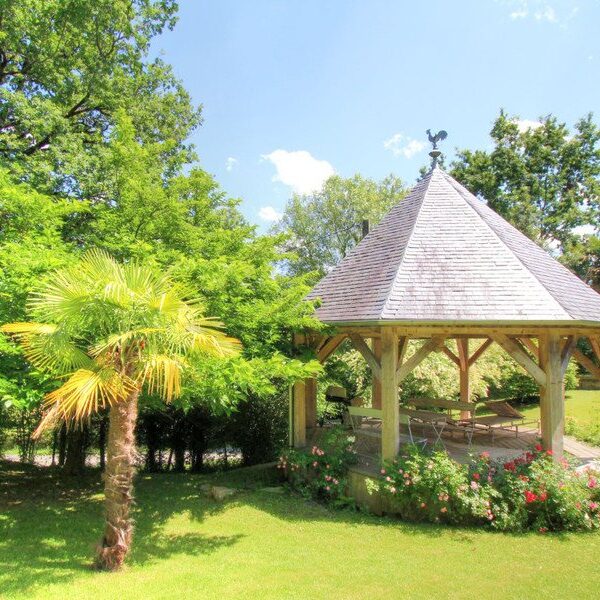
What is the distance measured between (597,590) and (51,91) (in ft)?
51.7

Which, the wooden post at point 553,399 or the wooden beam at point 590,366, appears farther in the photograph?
the wooden beam at point 590,366

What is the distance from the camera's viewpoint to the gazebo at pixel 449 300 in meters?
7.38

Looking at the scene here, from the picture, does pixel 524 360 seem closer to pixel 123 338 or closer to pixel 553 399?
pixel 553 399

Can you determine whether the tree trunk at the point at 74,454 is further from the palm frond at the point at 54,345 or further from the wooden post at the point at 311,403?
the palm frond at the point at 54,345

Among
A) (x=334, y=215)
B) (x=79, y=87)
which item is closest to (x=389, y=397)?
(x=79, y=87)

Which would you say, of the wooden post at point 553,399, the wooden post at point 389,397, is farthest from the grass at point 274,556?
the wooden post at point 553,399

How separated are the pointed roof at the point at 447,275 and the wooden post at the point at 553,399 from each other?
0.67 m

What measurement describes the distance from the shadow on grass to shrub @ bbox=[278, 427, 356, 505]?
156 centimetres

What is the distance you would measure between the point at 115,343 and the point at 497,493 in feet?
18.2

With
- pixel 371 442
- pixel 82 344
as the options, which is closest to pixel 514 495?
pixel 371 442

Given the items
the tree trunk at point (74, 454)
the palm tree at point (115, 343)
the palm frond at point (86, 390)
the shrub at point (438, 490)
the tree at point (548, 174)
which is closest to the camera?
the palm frond at point (86, 390)

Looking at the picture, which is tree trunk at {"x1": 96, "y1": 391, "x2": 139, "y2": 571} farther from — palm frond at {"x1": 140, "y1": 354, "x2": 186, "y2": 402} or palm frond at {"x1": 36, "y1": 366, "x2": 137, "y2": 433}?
palm frond at {"x1": 140, "y1": 354, "x2": 186, "y2": 402}

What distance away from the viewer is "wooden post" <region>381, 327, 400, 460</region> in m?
7.64

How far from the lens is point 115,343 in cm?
452
